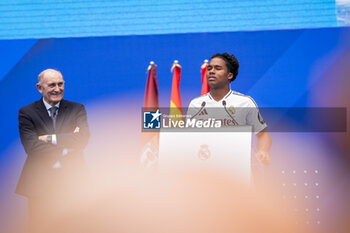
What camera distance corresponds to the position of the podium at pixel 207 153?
240 cm

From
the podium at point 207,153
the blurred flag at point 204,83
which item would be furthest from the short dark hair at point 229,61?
the podium at point 207,153

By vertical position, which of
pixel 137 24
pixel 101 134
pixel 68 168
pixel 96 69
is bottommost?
pixel 68 168

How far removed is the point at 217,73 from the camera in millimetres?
3484

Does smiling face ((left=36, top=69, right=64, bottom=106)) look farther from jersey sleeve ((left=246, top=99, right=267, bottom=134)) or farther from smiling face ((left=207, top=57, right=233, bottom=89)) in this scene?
jersey sleeve ((left=246, top=99, right=267, bottom=134))

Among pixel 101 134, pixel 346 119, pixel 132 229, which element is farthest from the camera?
pixel 101 134

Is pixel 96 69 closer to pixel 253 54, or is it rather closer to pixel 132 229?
pixel 253 54

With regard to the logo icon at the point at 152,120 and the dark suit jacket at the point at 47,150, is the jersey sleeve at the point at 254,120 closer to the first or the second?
the logo icon at the point at 152,120

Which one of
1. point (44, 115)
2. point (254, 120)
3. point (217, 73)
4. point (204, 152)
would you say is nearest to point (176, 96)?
point (217, 73)

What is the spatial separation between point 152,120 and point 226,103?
0.74m

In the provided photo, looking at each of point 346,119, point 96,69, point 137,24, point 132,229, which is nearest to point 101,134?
point 96,69

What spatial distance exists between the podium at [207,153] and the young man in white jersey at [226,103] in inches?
36.4

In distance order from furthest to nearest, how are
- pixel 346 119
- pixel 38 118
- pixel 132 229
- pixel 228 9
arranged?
pixel 228 9, pixel 346 119, pixel 38 118, pixel 132 229

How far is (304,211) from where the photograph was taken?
3.96m

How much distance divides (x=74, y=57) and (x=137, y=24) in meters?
1.04
